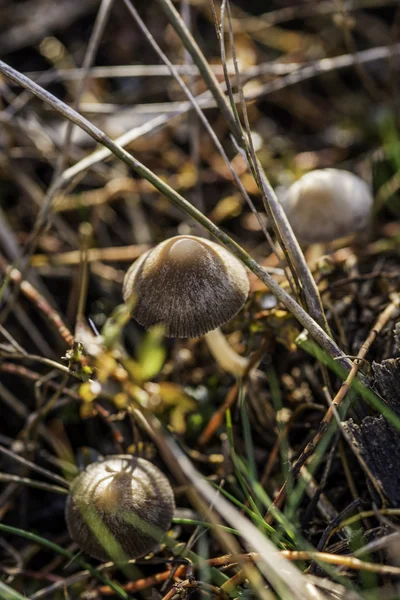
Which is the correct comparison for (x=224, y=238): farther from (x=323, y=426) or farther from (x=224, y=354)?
(x=224, y=354)

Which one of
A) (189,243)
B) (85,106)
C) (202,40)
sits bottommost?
(189,243)

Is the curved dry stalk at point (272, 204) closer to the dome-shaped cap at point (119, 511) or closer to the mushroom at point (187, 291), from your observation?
the mushroom at point (187, 291)

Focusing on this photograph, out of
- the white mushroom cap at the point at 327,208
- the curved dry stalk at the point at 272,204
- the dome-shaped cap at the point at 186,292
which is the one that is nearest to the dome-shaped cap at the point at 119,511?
the dome-shaped cap at the point at 186,292

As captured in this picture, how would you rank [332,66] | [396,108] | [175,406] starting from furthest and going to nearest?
[396,108]
[332,66]
[175,406]

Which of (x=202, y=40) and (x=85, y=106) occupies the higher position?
(x=202, y=40)

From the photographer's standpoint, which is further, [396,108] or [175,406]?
[396,108]

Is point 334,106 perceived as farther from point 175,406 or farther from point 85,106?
point 175,406

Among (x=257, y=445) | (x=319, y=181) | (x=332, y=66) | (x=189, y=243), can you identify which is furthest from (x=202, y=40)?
(x=257, y=445)

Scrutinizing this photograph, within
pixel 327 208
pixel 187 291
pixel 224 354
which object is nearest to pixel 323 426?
pixel 187 291

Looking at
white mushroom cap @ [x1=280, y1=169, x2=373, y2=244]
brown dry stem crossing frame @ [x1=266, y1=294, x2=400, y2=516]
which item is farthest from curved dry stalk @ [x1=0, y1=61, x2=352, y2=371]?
white mushroom cap @ [x1=280, y1=169, x2=373, y2=244]
